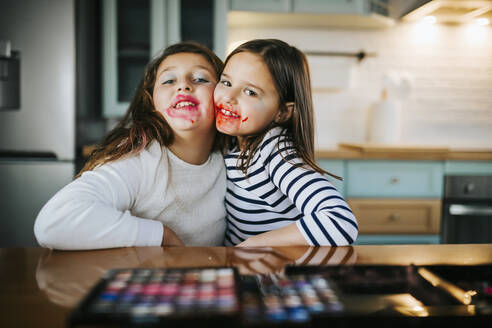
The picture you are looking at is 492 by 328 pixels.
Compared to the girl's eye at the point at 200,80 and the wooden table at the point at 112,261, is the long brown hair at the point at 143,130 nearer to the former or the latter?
the girl's eye at the point at 200,80

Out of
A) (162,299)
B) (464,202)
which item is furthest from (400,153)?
(162,299)

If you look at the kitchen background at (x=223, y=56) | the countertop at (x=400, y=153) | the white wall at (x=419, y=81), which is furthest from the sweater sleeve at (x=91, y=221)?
the white wall at (x=419, y=81)

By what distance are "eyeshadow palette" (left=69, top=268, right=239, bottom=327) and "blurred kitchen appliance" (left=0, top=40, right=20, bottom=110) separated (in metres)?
1.75

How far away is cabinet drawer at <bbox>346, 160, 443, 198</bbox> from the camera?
2.12m

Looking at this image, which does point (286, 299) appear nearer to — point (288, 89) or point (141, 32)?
point (288, 89)

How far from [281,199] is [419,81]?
212 cm

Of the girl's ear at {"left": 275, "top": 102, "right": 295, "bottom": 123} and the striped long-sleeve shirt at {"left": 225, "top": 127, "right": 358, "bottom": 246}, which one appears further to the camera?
the girl's ear at {"left": 275, "top": 102, "right": 295, "bottom": 123}

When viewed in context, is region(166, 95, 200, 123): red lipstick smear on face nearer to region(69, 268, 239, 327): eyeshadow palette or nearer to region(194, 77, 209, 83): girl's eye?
region(194, 77, 209, 83): girl's eye

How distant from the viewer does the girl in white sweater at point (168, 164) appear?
2.48 ft

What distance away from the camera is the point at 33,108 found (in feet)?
6.07

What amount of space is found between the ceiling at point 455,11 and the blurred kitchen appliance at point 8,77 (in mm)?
1932

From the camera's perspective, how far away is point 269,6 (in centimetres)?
224

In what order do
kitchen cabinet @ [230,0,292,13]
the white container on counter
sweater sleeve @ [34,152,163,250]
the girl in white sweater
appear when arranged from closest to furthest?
1. sweater sleeve @ [34,152,163,250]
2. the girl in white sweater
3. kitchen cabinet @ [230,0,292,13]
4. the white container on counter

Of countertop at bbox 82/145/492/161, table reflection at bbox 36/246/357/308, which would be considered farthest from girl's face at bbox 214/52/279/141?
countertop at bbox 82/145/492/161
